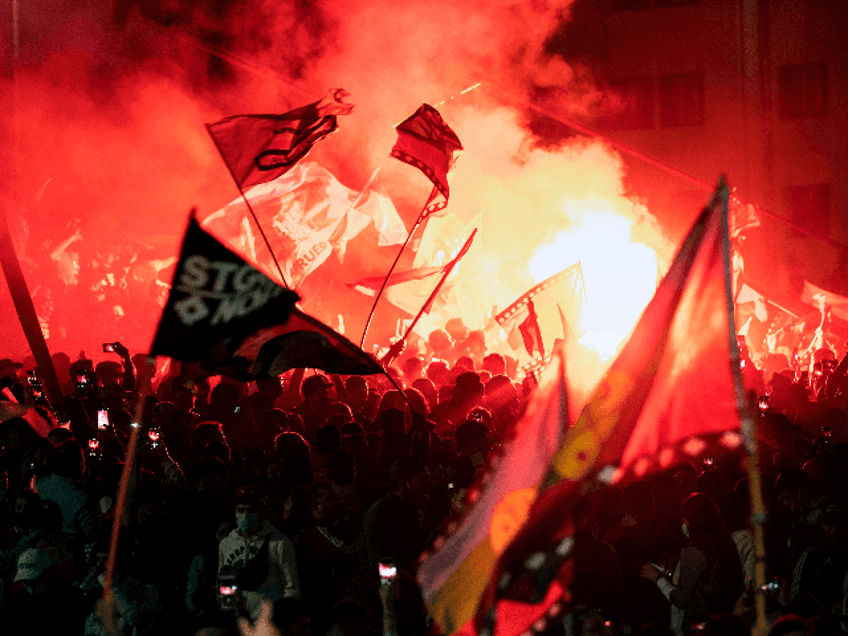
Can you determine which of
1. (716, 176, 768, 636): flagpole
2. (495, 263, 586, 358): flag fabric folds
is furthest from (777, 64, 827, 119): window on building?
(716, 176, 768, 636): flagpole

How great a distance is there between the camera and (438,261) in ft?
44.5

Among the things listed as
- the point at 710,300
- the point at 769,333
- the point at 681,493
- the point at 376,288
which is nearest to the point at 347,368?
the point at 681,493

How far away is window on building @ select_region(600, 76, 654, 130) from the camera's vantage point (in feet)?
70.2

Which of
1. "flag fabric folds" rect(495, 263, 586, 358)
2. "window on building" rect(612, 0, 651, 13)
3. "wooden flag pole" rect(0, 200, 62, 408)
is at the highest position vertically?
"window on building" rect(612, 0, 651, 13)

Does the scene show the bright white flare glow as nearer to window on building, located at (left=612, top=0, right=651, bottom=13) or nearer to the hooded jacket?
window on building, located at (left=612, top=0, right=651, bottom=13)

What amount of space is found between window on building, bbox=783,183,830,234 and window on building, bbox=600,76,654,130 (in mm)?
3348

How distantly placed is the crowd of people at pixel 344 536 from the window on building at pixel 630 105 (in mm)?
16320

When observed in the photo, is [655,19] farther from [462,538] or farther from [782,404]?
[462,538]

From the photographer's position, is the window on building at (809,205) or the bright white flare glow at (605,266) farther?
the window on building at (809,205)

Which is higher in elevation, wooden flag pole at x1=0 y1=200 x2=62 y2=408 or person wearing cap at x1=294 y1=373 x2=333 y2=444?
wooden flag pole at x1=0 y1=200 x2=62 y2=408

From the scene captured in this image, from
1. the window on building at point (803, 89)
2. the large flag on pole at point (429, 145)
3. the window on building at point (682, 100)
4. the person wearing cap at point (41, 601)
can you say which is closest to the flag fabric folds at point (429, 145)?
the large flag on pole at point (429, 145)

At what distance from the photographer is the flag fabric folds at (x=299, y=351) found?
530 cm

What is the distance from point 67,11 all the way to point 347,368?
1196cm

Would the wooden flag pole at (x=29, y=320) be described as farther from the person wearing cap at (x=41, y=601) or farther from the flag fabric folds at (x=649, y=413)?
the flag fabric folds at (x=649, y=413)
